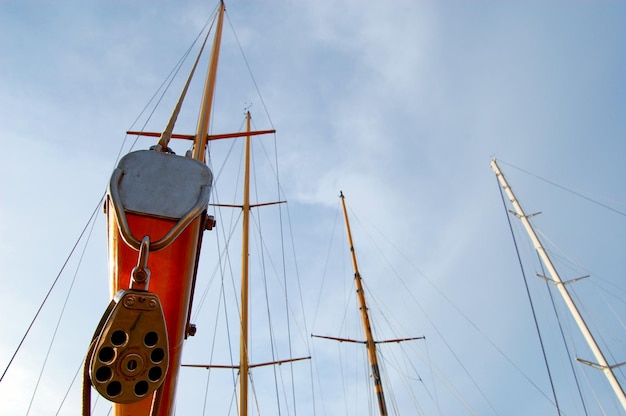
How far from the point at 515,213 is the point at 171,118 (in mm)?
17883

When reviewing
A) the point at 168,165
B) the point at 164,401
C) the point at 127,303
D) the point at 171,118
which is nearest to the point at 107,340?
the point at 127,303

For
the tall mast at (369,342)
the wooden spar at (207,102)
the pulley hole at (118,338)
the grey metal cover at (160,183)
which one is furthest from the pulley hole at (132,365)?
the tall mast at (369,342)

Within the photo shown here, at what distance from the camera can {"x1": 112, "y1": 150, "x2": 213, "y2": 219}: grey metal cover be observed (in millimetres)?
2137

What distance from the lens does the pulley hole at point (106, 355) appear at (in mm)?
1705

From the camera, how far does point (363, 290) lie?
73.2ft

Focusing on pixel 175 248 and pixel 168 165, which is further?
pixel 175 248

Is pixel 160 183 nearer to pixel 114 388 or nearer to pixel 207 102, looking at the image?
pixel 114 388

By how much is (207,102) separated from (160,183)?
2.35 m

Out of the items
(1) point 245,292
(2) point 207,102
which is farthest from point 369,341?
(2) point 207,102

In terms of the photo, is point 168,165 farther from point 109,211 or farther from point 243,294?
point 243,294

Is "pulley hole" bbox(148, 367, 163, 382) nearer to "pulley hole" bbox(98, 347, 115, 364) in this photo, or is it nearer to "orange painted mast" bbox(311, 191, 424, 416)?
"pulley hole" bbox(98, 347, 115, 364)

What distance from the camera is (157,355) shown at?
1.79 metres

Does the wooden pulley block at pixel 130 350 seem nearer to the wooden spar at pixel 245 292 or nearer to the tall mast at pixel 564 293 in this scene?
the wooden spar at pixel 245 292

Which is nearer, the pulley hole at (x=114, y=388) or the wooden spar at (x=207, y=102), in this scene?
the pulley hole at (x=114, y=388)
